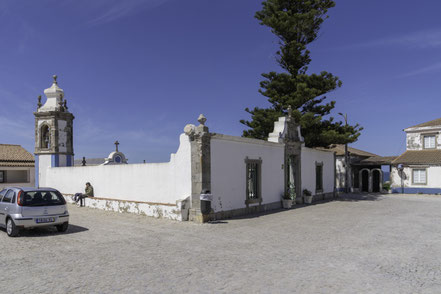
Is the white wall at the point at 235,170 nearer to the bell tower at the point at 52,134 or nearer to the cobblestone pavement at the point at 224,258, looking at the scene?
the cobblestone pavement at the point at 224,258

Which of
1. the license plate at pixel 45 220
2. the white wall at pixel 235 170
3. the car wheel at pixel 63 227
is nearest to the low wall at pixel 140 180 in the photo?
the white wall at pixel 235 170

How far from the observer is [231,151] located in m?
13.9

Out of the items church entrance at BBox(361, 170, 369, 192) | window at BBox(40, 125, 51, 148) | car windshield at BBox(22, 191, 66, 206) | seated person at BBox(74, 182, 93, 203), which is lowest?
church entrance at BBox(361, 170, 369, 192)

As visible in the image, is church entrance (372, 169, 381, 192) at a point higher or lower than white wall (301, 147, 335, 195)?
lower

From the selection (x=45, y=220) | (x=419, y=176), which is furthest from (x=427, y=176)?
(x=45, y=220)

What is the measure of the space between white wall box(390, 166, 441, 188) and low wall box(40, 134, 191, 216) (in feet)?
80.1

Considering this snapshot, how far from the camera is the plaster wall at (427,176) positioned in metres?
27.9

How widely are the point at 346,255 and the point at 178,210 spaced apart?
6.62m

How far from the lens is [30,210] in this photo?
9.52 m

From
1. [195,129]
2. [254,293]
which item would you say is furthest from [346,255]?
[195,129]

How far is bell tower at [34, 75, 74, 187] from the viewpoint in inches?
850

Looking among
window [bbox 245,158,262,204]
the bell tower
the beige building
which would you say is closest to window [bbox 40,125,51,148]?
the bell tower

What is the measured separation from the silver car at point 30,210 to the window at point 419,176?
2893cm

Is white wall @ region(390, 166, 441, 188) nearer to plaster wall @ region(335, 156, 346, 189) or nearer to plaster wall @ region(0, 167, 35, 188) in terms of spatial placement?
plaster wall @ region(335, 156, 346, 189)
